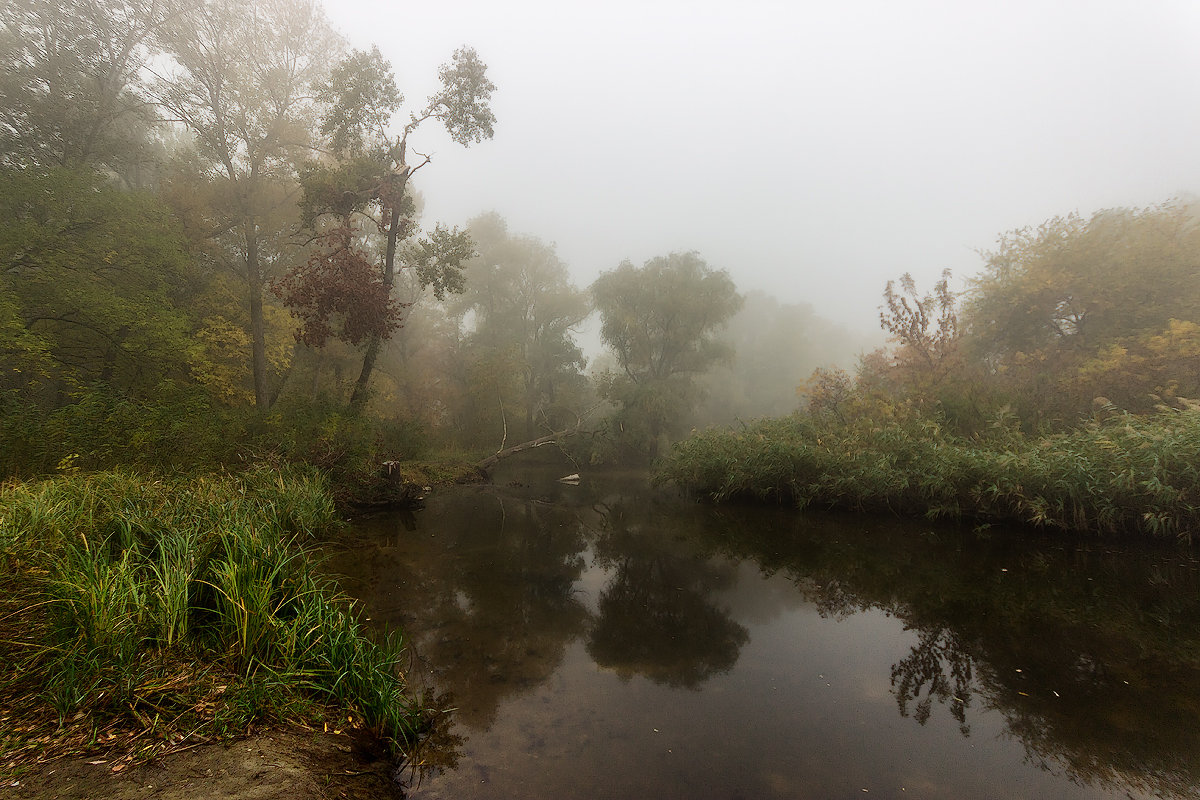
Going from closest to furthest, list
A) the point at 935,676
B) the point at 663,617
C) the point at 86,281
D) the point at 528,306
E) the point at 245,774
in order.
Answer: the point at 245,774 < the point at 935,676 < the point at 663,617 < the point at 86,281 < the point at 528,306

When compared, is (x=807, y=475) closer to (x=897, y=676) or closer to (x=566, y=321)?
(x=897, y=676)

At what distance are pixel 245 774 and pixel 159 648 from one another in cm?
126

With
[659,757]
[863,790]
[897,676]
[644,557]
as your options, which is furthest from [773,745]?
[644,557]

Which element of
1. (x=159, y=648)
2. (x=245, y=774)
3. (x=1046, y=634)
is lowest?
(x=1046, y=634)

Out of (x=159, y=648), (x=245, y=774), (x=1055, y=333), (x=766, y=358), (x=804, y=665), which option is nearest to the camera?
(x=245, y=774)

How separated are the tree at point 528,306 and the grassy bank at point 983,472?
1875 centimetres

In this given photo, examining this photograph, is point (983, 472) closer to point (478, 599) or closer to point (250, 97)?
point (478, 599)

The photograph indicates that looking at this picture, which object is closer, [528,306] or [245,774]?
[245,774]

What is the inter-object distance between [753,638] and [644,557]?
3094 mm

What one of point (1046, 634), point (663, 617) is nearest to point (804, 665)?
point (663, 617)

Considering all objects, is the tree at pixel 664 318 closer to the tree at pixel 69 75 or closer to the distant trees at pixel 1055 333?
the distant trees at pixel 1055 333

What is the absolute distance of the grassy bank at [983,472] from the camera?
7.37 m

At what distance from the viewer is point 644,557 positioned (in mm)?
8047

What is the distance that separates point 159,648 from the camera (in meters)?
2.98
